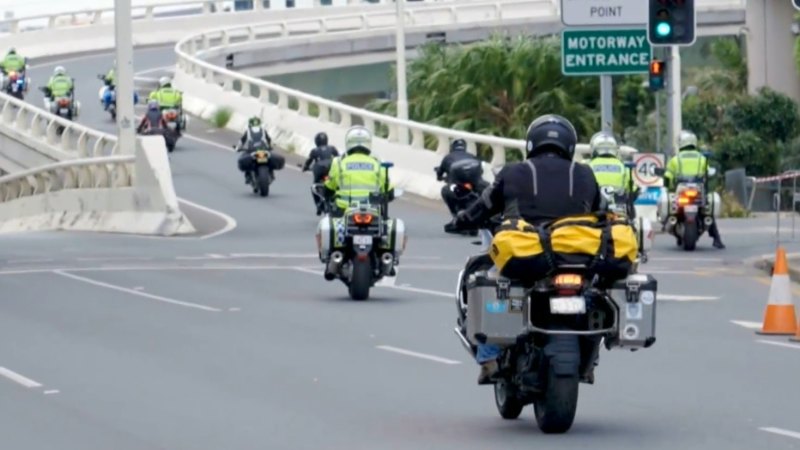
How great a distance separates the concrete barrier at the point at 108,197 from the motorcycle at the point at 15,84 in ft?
58.7

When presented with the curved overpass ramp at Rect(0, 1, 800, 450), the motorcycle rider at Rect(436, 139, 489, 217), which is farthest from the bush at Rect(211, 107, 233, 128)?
the curved overpass ramp at Rect(0, 1, 800, 450)

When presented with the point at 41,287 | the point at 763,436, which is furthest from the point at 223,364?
the point at 41,287

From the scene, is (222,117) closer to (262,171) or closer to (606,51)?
(262,171)

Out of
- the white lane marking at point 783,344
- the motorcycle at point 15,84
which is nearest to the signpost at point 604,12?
the white lane marking at point 783,344

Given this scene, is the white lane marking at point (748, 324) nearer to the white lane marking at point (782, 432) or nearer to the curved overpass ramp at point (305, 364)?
the curved overpass ramp at point (305, 364)

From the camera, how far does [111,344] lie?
698 inches

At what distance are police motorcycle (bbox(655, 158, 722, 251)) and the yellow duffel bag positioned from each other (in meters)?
→ 17.6

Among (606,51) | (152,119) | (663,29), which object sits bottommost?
(152,119)

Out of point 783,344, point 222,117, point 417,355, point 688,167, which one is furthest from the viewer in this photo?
point 222,117

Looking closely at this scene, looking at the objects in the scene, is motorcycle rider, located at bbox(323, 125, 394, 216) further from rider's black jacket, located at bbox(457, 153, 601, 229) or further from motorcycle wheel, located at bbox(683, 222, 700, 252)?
rider's black jacket, located at bbox(457, 153, 601, 229)

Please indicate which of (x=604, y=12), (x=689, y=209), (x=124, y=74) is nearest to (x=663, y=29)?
(x=604, y=12)

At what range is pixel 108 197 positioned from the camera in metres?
37.3

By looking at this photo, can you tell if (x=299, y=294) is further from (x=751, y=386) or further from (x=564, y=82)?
(x=564, y=82)

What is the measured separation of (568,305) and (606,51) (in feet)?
61.6
